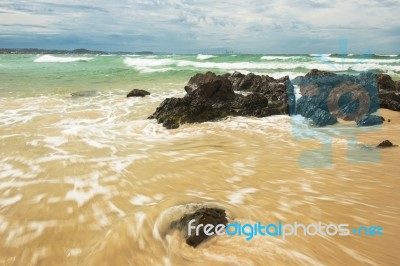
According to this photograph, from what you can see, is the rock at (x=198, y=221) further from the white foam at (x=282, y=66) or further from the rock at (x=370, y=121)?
the white foam at (x=282, y=66)

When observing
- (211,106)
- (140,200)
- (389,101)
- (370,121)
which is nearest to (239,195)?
(140,200)

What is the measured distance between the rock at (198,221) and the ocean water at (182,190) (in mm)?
78

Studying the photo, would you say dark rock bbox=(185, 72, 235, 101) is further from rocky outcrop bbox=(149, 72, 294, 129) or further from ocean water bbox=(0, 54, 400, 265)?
ocean water bbox=(0, 54, 400, 265)

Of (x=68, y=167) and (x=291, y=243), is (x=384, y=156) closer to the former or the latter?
(x=291, y=243)

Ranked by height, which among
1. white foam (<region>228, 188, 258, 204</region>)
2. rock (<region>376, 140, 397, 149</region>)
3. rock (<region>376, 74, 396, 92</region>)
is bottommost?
white foam (<region>228, 188, 258, 204</region>)

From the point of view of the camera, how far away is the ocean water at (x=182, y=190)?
10.9 feet

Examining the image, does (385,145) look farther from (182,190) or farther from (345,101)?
(182,190)

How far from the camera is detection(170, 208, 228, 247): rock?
11.0ft

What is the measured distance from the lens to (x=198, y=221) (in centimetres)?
346

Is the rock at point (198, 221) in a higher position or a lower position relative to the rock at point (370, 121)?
lower

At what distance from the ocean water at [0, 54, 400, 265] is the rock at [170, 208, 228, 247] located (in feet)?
0.26

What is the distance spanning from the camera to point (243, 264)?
10.00ft

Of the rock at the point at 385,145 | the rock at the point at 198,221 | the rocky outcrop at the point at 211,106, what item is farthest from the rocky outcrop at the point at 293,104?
the rock at the point at 198,221

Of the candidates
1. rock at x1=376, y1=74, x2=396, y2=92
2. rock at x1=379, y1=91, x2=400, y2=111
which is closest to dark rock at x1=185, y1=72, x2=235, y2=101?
rock at x1=379, y1=91, x2=400, y2=111
